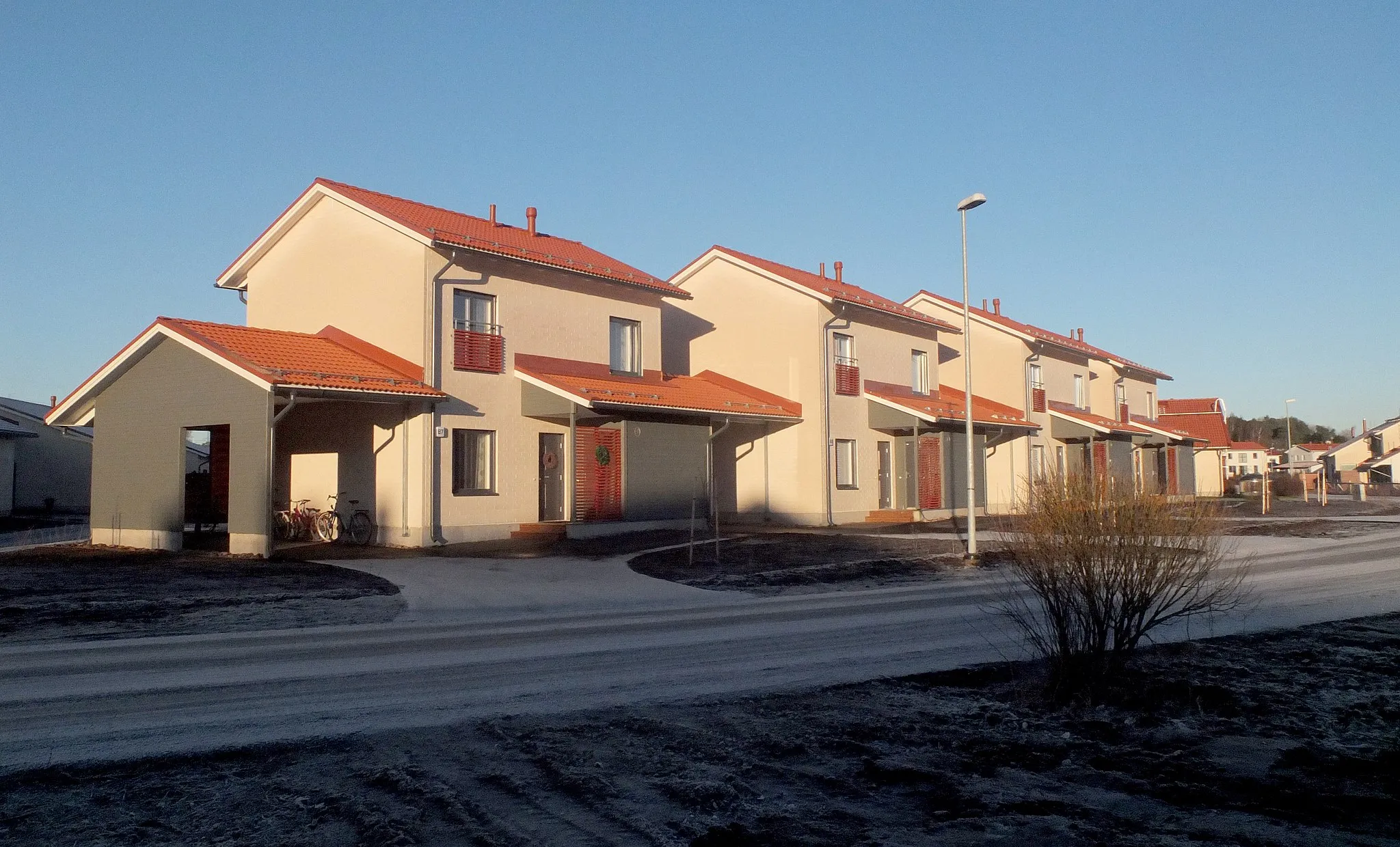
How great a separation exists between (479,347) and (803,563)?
860cm

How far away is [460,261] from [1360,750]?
18752 mm

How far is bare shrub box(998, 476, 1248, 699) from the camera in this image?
24.2 feet

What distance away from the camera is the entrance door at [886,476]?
3083cm

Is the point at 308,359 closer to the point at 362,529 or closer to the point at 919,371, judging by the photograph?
the point at 362,529

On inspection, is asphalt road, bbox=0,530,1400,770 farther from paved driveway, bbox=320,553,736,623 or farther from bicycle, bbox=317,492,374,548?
bicycle, bbox=317,492,374,548

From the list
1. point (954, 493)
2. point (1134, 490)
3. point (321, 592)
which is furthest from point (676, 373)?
point (1134, 490)

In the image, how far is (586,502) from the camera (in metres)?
22.9

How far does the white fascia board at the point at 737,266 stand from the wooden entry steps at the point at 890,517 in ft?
21.4

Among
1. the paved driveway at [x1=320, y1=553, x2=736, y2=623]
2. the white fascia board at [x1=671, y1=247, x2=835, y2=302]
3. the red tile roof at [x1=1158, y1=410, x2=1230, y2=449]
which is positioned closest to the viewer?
the paved driveway at [x1=320, y1=553, x2=736, y2=623]

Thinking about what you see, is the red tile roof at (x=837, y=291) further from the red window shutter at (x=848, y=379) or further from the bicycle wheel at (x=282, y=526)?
the bicycle wheel at (x=282, y=526)

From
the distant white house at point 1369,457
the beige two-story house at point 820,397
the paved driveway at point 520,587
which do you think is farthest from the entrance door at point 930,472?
the distant white house at point 1369,457

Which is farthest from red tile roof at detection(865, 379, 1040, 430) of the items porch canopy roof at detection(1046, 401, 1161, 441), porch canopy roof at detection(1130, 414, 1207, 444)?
porch canopy roof at detection(1130, 414, 1207, 444)

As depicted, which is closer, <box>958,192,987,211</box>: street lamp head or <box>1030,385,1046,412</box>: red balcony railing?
<box>958,192,987,211</box>: street lamp head

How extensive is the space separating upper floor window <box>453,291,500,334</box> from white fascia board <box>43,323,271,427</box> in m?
4.63
